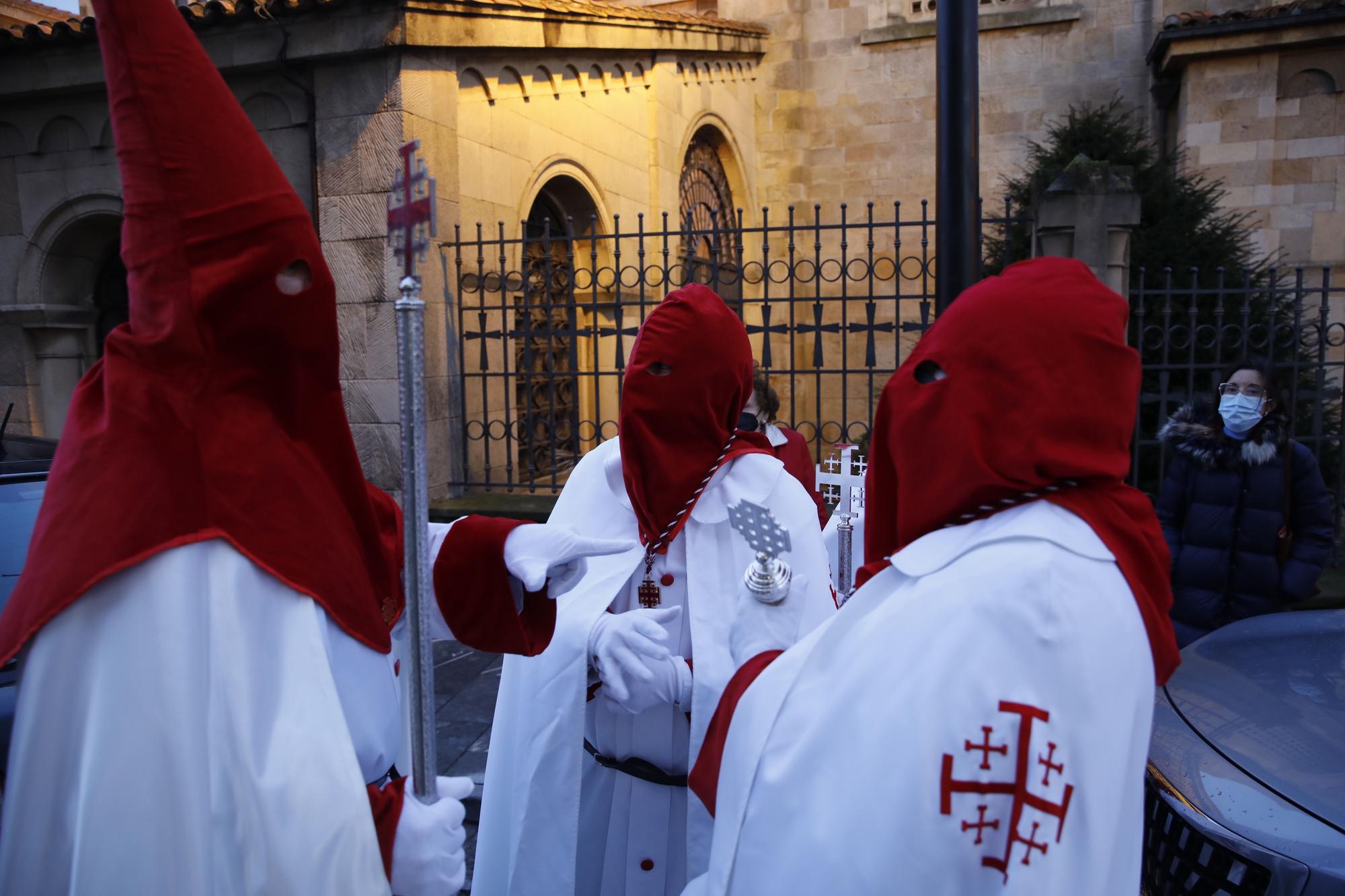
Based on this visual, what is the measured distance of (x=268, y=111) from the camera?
7.11 meters

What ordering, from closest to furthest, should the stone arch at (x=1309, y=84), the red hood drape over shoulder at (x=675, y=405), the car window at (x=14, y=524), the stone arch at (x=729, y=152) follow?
the red hood drape over shoulder at (x=675, y=405) → the car window at (x=14, y=524) → the stone arch at (x=1309, y=84) → the stone arch at (x=729, y=152)

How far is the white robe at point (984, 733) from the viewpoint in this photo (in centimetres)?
128

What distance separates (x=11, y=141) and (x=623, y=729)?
28.4ft

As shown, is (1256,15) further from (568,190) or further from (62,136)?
(62,136)

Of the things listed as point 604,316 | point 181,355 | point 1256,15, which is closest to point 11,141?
point 604,316

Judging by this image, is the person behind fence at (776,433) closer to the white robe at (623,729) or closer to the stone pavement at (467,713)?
the stone pavement at (467,713)

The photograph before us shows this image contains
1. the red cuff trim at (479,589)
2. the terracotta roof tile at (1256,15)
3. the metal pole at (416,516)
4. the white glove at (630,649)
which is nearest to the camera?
the metal pole at (416,516)

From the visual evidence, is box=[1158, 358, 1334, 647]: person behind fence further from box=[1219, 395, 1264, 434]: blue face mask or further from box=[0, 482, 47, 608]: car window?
box=[0, 482, 47, 608]: car window

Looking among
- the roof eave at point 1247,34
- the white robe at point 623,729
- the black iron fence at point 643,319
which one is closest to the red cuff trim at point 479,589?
the white robe at point 623,729

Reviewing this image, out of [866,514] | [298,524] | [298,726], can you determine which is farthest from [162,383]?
[866,514]

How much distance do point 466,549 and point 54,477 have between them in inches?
31.5

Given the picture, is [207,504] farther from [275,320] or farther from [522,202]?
[522,202]

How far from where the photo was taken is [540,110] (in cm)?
802

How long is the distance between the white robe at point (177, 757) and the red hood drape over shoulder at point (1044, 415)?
104 cm
